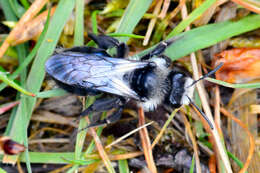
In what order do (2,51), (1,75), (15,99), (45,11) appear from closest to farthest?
(1,75)
(2,51)
(45,11)
(15,99)

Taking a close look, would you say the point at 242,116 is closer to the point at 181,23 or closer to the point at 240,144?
the point at 240,144

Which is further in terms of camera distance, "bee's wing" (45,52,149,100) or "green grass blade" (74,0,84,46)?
"green grass blade" (74,0,84,46)

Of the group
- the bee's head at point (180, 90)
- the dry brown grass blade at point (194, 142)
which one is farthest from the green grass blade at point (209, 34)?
the dry brown grass blade at point (194, 142)

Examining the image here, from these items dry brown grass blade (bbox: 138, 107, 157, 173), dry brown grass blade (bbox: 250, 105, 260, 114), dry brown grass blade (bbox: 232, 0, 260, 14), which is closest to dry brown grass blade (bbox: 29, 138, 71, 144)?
dry brown grass blade (bbox: 138, 107, 157, 173)

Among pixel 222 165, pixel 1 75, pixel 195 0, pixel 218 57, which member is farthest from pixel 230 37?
pixel 1 75

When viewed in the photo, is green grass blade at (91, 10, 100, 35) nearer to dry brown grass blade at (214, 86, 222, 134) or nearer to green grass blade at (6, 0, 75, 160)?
green grass blade at (6, 0, 75, 160)

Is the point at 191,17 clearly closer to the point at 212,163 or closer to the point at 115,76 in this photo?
the point at 115,76
